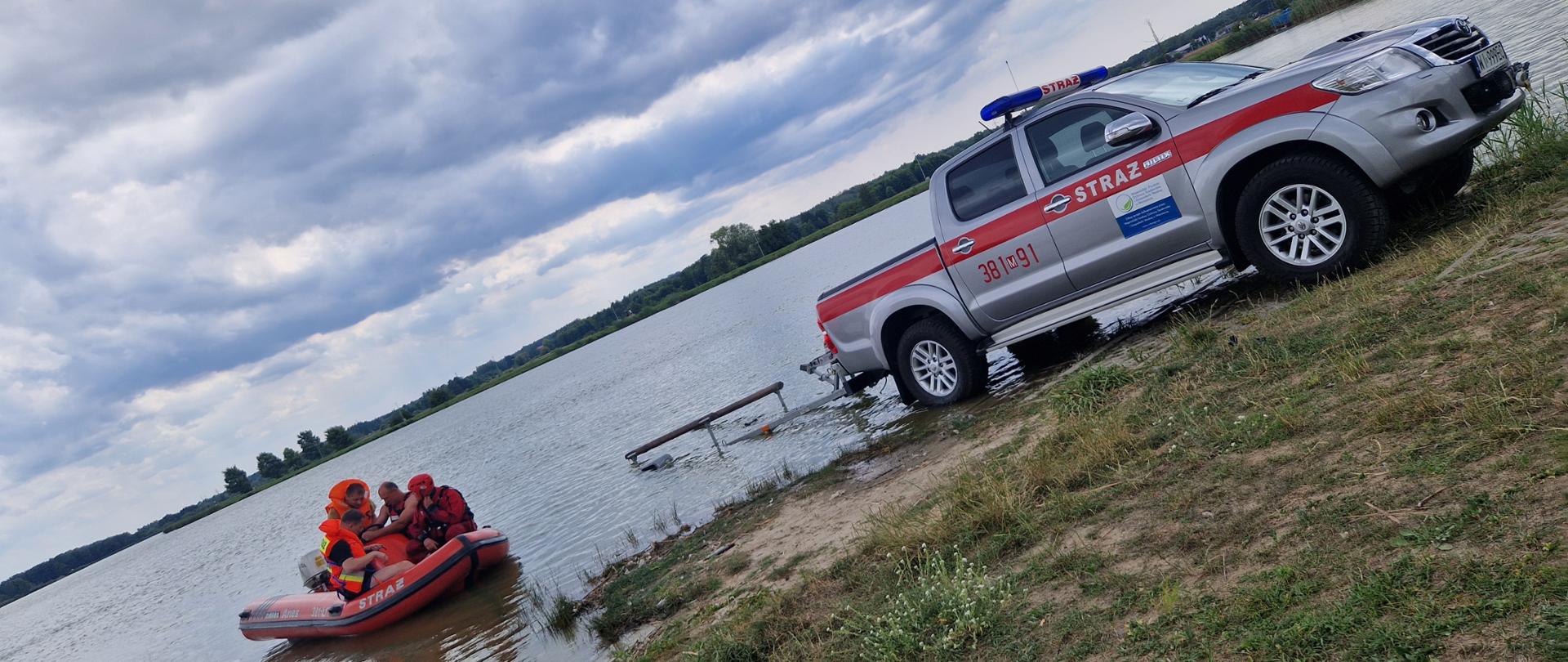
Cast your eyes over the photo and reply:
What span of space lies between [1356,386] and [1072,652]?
2.29 metres

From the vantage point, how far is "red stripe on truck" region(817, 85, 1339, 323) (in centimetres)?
683

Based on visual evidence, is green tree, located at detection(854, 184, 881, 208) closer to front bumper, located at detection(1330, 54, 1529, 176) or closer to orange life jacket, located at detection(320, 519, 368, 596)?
orange life jacket, located at detection(320, 519, 368, 596)

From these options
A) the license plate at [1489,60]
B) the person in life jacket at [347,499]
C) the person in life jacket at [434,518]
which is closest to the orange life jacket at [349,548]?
the person in life jacket at [347,499]

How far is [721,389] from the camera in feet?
72.8

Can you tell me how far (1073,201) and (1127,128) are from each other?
3.57ft

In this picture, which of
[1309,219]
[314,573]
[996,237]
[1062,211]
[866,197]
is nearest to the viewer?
[1309,219]

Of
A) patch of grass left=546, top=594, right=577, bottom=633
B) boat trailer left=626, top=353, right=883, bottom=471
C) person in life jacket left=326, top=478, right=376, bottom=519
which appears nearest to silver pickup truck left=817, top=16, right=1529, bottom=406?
boat trailer left=626, top=353, right=883, bottom=471

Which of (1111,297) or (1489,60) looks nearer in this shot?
(1489,60)

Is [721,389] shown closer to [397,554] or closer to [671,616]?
[397,554]

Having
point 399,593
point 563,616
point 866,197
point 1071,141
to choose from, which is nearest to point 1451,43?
point 1071,141

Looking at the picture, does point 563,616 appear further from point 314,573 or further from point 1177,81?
point 314,573

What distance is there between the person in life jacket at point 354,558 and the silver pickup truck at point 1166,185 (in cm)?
710

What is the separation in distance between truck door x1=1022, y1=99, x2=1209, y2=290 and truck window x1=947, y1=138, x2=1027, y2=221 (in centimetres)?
26

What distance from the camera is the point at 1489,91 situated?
6.61 metres
